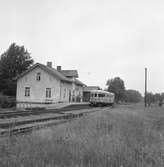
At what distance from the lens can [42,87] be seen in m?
35.8

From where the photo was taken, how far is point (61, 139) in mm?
6758

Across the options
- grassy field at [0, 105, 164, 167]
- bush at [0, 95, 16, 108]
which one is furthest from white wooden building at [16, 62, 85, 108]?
grassy field at [0, 105, 164, 167]

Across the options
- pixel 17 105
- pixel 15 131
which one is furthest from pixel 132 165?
pixel 17 105

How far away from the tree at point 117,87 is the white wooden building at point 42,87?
37.3 metres

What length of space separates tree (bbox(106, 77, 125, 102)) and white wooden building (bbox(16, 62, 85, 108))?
3725 centimetres

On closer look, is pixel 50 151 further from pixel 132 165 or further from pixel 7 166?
pixel 132 165

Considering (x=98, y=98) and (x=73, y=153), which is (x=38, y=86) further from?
(x=73, y=153)

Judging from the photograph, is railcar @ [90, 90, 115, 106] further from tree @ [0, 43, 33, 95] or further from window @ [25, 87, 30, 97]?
tree @ [0, 43, 33, 95]

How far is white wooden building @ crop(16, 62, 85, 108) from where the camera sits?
113 feet

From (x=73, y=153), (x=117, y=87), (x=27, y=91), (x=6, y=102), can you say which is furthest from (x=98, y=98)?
(x=117, y=87)

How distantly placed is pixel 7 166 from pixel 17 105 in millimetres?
32339

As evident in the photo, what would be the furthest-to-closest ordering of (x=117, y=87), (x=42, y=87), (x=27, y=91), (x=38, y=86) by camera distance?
(x=117, y=87)
(x=27, y=91)
(x=38, y=86)
(x=42, y=87)

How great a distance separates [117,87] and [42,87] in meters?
43.7

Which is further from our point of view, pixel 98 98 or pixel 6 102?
pixel 98 98
